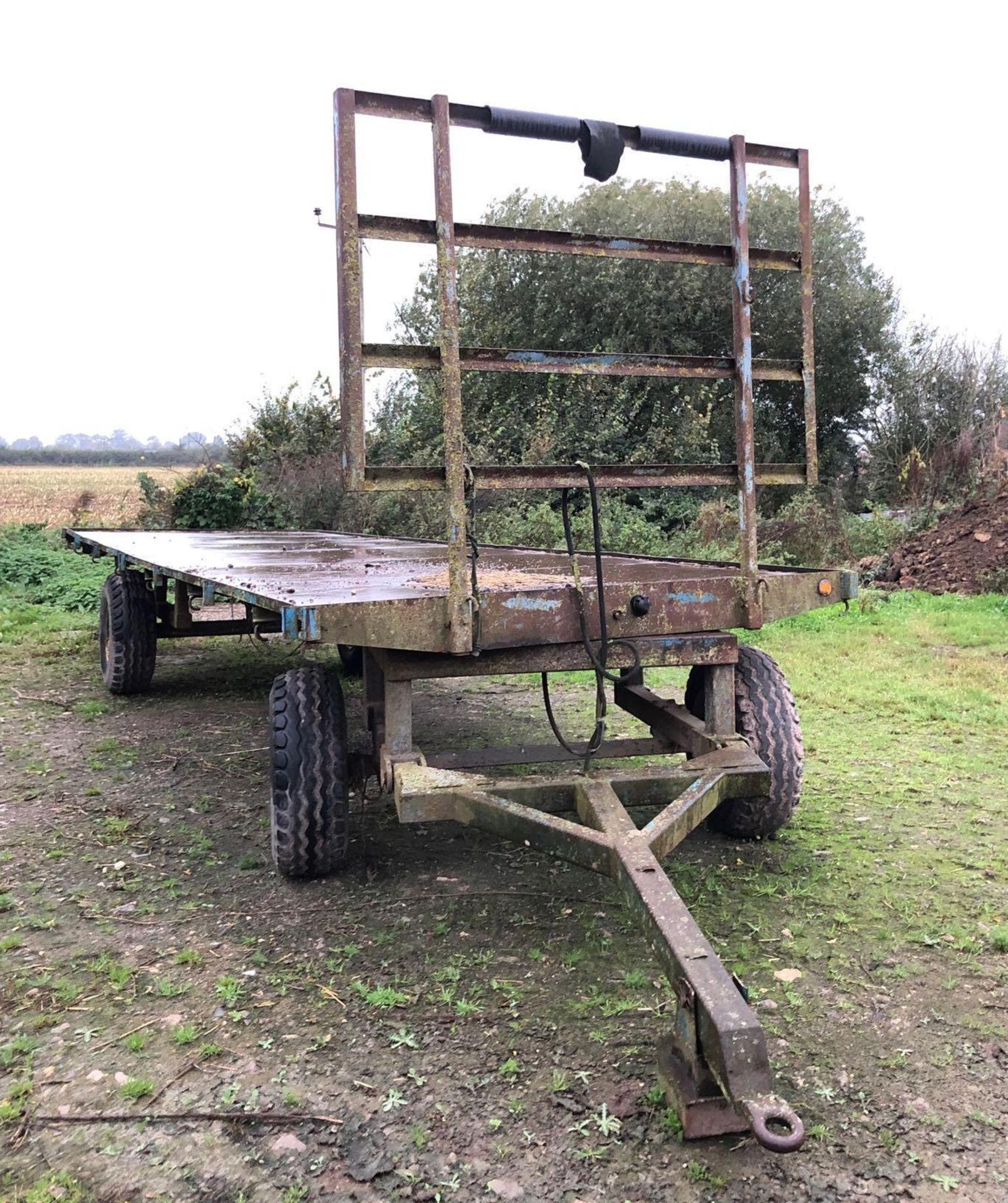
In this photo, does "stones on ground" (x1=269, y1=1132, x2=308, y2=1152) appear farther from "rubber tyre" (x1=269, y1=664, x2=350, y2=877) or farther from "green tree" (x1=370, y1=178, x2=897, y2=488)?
"green tree" (x1=370, y1=178, x2=897, y2=488)

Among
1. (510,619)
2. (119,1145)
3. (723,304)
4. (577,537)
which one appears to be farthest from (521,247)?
(723,304)

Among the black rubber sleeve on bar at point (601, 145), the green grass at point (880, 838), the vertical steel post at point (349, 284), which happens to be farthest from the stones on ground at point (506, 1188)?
the black rubber sleeve on bar at point (601, 145)

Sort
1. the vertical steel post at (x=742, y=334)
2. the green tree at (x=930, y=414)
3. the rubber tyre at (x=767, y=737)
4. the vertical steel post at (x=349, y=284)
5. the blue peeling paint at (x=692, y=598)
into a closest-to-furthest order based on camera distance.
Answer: the vertical steel post at (x=349, y=284), the vertical steel post at (x=742, y=334), the blue peeling paint at (x=692, y=598), the rubber tyre at (x=767, y=737), the green tree at (x=930, y=414)

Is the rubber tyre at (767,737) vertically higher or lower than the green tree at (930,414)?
lower

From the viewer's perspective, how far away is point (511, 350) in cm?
300

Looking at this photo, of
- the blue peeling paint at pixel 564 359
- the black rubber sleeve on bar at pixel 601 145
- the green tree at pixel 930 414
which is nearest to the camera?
the blue peeling paint at pixel 564 359

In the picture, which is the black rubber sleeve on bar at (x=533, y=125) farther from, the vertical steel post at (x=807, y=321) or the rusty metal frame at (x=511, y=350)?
the vertical steel post at (x=807, y=321)

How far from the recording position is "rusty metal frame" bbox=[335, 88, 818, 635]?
2.83m

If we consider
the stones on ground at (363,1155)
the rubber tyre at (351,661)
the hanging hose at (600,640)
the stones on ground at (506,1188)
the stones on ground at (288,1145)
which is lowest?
the stones on ground at (506,1188)

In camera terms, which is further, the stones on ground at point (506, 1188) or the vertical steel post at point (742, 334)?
the vertical steel post at point (742, 334)

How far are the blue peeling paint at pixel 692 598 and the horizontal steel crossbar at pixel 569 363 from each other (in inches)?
29.3

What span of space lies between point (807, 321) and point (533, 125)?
116cm

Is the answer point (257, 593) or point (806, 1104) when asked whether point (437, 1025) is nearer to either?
point (806, 1104)

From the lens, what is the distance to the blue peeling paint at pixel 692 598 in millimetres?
3482
